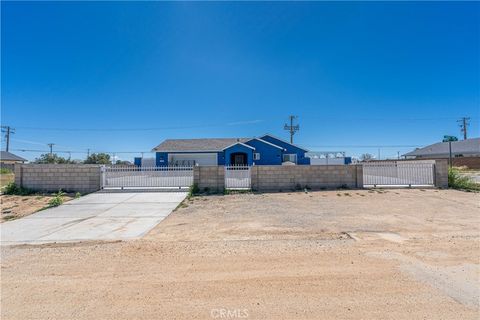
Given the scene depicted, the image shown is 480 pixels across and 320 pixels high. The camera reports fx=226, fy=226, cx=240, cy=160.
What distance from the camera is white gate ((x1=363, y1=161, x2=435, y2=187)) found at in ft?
40.9

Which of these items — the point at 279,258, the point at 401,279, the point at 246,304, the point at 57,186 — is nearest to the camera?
the point at 246,304

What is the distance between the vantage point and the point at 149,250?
171 inches

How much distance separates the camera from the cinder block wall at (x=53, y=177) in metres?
11.6

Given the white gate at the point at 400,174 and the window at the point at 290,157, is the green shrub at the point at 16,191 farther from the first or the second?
the window at the point at 290,157

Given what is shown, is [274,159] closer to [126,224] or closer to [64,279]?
[126,224]

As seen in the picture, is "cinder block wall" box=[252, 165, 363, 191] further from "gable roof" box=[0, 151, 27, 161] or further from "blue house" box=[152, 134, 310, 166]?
"gable roof" box=[0, 151, 27, 161]

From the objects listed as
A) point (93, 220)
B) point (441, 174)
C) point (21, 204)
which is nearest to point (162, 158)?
point (21, 204)

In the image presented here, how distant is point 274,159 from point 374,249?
23.2m

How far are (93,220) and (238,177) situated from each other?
6.99m

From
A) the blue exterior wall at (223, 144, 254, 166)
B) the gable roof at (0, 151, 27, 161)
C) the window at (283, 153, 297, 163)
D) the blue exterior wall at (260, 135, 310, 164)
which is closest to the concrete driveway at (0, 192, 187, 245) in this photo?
the blue exterior wall at (223, 144, 254, 166)

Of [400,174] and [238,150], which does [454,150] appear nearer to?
[400,174]

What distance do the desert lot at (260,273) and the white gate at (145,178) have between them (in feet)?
22.0

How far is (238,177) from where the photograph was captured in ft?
40.1

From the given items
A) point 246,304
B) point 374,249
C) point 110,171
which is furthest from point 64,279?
point 110,171
